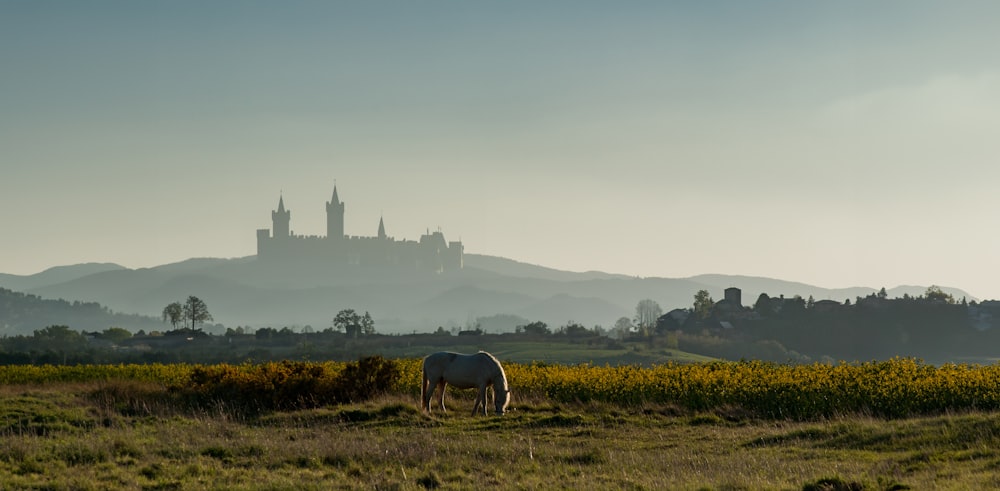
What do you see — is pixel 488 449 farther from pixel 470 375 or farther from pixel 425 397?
pixel 425 397

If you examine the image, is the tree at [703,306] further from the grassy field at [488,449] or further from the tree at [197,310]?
the grassy field at [488,449]

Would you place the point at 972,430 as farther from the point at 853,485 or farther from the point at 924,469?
the point at 853,485

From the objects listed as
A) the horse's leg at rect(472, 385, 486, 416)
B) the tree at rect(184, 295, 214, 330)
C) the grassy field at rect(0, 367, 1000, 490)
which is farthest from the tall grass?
the tree at rect(184, 295, 214, 330)

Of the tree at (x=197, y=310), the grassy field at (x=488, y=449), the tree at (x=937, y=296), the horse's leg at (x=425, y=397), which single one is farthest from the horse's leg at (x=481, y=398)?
the tree at (x=937, y=296)

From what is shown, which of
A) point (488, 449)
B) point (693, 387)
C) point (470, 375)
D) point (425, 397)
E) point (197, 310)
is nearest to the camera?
point (488, 449)

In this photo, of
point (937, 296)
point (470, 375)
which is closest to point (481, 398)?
point (470, 375)

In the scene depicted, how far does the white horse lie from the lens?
75.8ft

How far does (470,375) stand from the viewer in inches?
916

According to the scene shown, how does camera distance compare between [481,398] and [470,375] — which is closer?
[481,398]

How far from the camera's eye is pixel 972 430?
57.8 feet

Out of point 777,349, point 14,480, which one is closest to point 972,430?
point 14,480

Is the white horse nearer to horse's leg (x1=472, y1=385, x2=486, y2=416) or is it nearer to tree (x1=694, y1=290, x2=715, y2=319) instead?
horse's leg (x1=472, y1=385, x2=486, y2=416)

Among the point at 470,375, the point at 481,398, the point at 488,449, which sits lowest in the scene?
the point at 488,449

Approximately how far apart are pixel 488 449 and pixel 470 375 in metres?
6.98
